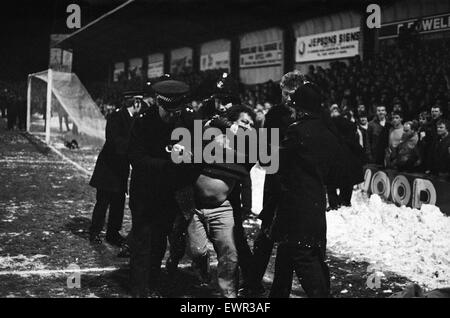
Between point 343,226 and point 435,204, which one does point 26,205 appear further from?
point 435,204

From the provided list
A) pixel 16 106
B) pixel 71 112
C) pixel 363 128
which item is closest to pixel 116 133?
pixel 363 128

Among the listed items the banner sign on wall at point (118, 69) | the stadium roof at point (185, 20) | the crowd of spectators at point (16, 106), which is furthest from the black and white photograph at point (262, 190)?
the banner sign on wall at point (118, 69)

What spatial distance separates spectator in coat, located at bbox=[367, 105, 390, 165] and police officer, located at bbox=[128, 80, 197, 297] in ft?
22.2

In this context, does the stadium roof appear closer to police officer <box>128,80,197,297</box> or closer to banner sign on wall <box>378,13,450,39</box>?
banner sign on wall <box>378,13,450,39</box>

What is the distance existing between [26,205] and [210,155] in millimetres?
5820

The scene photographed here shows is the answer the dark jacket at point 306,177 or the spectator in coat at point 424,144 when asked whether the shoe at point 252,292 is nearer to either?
the dark jacket at point 306,177

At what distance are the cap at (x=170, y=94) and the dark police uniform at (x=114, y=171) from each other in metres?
1.86

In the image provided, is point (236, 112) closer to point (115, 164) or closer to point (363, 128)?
point (115, 164)

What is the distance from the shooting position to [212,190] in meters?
4.33

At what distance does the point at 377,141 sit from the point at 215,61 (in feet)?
63.9

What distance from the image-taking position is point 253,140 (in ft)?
14.3

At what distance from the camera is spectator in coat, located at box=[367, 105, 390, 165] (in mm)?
10430
